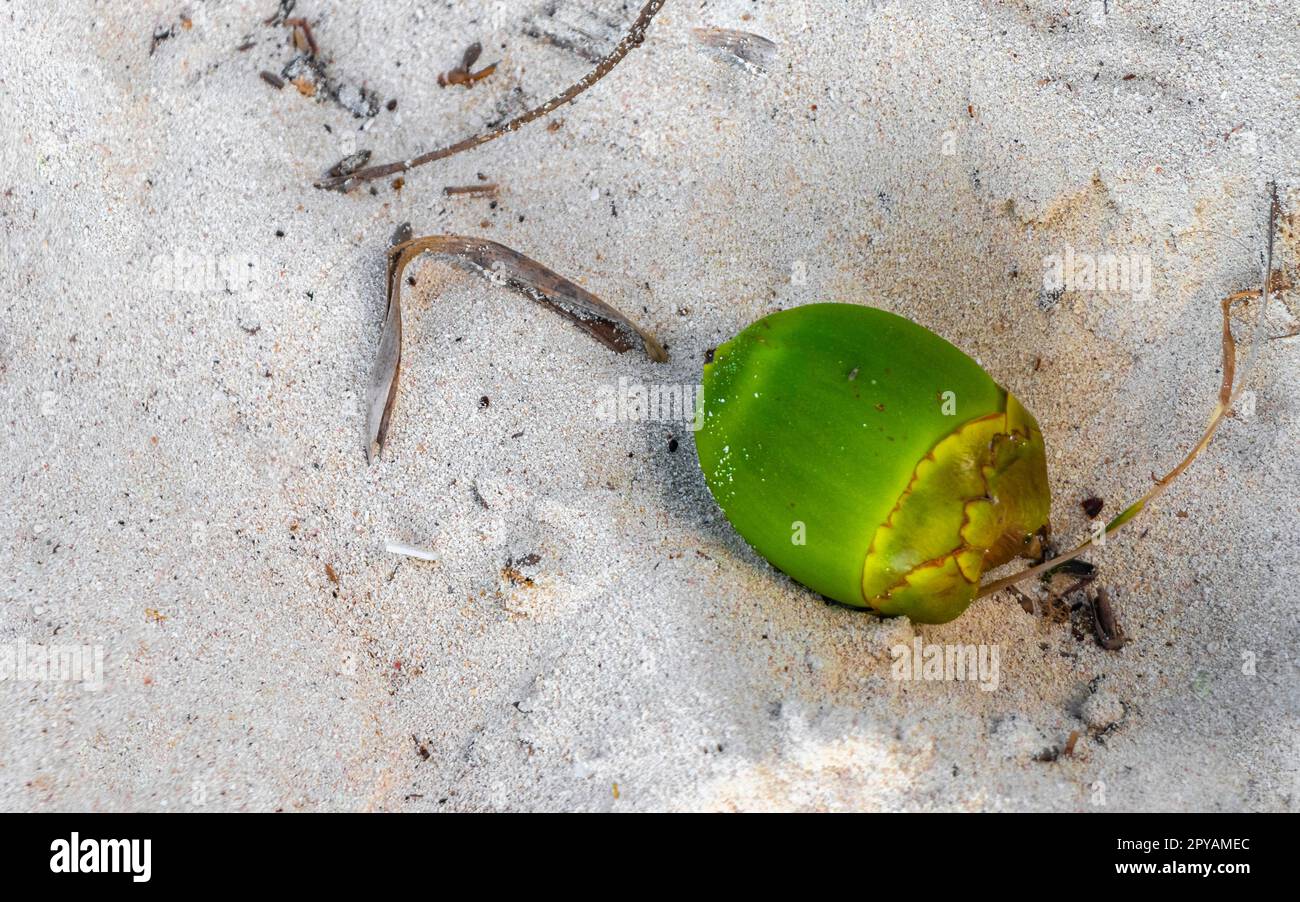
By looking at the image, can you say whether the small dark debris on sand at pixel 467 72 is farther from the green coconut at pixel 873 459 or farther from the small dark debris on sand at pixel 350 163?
the green coconut at pixel 873 459

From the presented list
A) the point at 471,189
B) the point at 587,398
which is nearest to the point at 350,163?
the point at 471,189

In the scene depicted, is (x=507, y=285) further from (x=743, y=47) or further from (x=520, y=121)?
(x=743, y=47)

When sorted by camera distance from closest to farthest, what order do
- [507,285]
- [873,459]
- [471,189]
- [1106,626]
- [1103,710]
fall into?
[873,459] < [1103,710] < [1106,626] < [507,285] < [471,189]

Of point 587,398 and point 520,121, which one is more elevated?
point 520,121

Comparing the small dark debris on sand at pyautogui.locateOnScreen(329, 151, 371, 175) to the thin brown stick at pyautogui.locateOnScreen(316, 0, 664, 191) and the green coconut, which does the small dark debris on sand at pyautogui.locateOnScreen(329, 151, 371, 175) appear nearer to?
the thin brown stick at pyautogui.locateOnScreen(316, 0, 664, 191)

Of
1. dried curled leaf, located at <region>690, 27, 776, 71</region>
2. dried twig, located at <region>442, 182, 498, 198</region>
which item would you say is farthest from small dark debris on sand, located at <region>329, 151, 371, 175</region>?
dried curled leaf, located at <region>690, 27, 776, 71</region>
